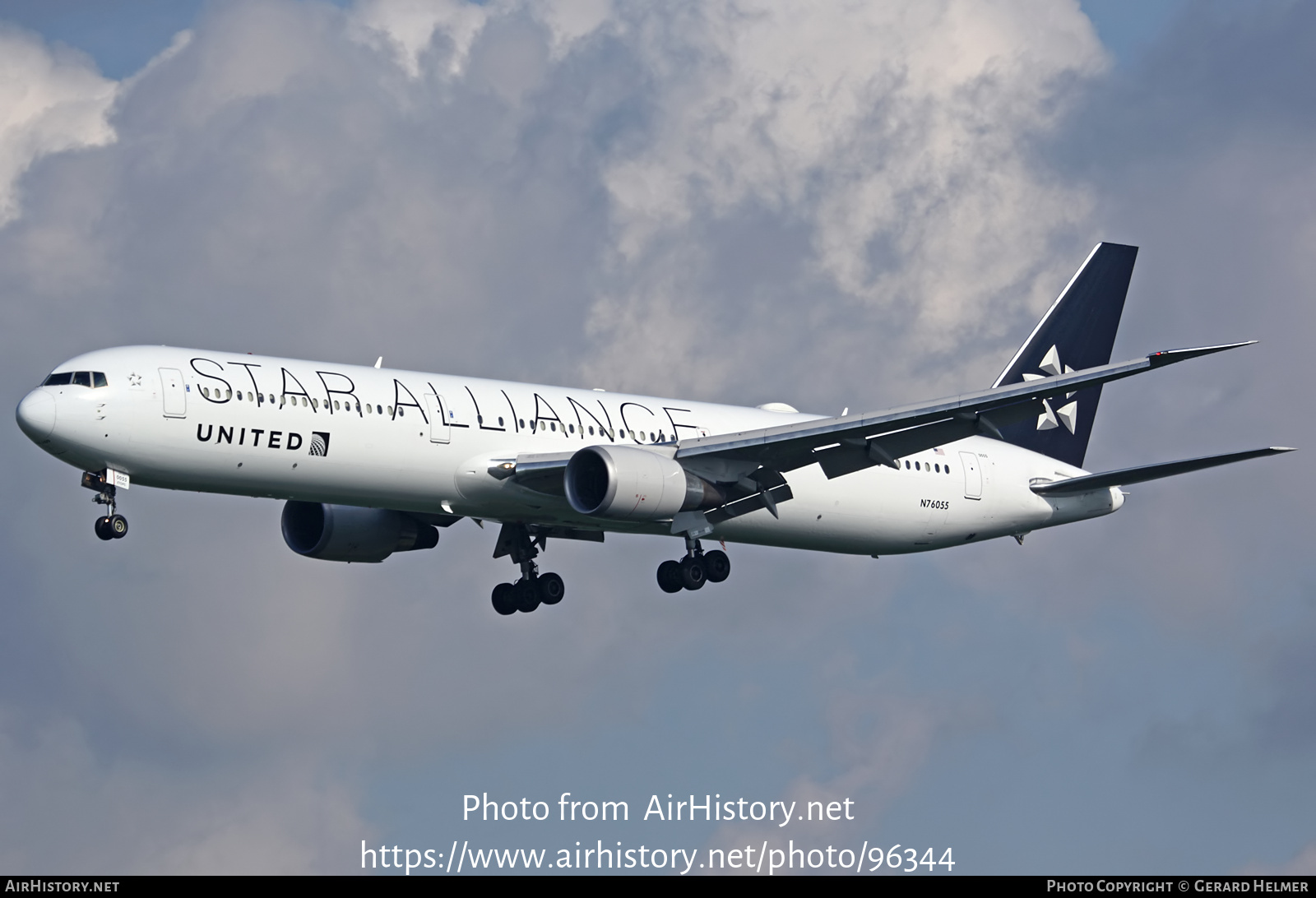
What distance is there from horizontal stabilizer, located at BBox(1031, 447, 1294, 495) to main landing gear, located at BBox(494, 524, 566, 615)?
14.4 meters

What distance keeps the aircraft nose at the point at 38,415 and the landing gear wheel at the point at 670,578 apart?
17.1m

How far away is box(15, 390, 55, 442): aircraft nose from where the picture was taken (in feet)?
142

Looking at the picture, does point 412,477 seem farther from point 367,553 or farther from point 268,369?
point 367,553

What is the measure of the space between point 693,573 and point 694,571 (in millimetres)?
79

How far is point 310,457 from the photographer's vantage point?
4509cm

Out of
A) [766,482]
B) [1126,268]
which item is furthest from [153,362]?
[1126,268]

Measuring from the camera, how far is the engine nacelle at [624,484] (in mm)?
46875

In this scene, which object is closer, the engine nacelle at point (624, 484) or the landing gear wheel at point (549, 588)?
the engine nacelle at point (624, 484)

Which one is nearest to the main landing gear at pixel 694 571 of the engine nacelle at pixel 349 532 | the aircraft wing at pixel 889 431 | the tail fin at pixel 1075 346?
the aircraft wing at pixel 889 431

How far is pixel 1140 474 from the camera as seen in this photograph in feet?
173

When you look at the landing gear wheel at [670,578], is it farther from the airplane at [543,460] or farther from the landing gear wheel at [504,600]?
the landing gear wheel at [504,600]

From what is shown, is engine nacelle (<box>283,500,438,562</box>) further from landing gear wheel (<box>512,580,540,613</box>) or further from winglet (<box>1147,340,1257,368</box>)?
winglet (<box>1147,340,1257,368</box>)

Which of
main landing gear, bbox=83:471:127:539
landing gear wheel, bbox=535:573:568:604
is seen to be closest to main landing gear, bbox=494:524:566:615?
landing gear wheel, bbox=535:573:568:604
